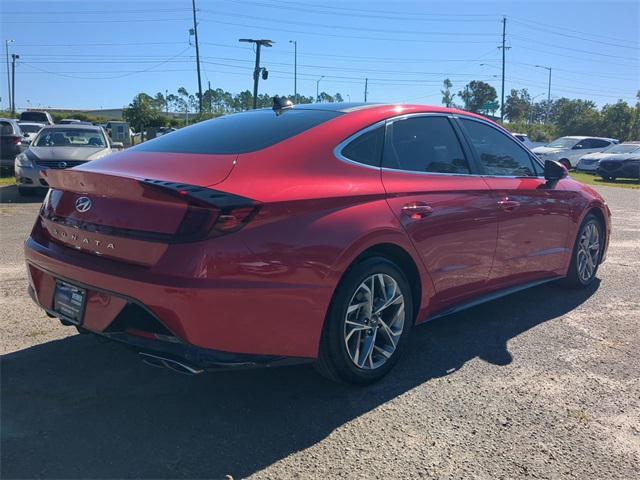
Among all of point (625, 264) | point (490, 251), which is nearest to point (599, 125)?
point (625, 264)

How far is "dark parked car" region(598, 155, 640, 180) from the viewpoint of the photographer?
21562 millimetres

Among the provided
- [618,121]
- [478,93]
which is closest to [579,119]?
[618,121]

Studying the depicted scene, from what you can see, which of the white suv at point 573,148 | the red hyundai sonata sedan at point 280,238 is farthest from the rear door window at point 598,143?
the red hyundai sonata sedan at point 280,238

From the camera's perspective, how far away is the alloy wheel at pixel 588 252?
18.0 feet

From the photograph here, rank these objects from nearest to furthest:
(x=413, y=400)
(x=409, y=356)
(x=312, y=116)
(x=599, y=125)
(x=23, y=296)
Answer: (x=413, y=400) → (x=312, y=116) → (x=409, y=356) → (x=23, y=296) → (x=599, y=125)

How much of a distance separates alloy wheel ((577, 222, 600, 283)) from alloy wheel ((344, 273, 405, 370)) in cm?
275

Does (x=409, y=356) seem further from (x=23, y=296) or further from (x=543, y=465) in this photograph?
(x=23, y=296)

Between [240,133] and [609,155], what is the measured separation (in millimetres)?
23057

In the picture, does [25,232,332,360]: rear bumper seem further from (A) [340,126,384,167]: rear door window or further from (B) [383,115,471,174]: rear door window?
(B) [383,115,471,174]: rear door window

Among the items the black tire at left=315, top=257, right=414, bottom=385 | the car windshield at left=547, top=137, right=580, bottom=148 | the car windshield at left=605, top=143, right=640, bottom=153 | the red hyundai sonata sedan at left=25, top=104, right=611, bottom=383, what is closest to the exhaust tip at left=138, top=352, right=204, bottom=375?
the red hyundai sonata sedan at left=25, top=104, right=611, bottom=383

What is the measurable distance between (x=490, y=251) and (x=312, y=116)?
1651 mm

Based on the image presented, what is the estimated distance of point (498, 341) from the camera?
4.22m

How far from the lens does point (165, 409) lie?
3.07 meters

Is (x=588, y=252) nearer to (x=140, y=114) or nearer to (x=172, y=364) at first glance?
(x=172, y=364)
